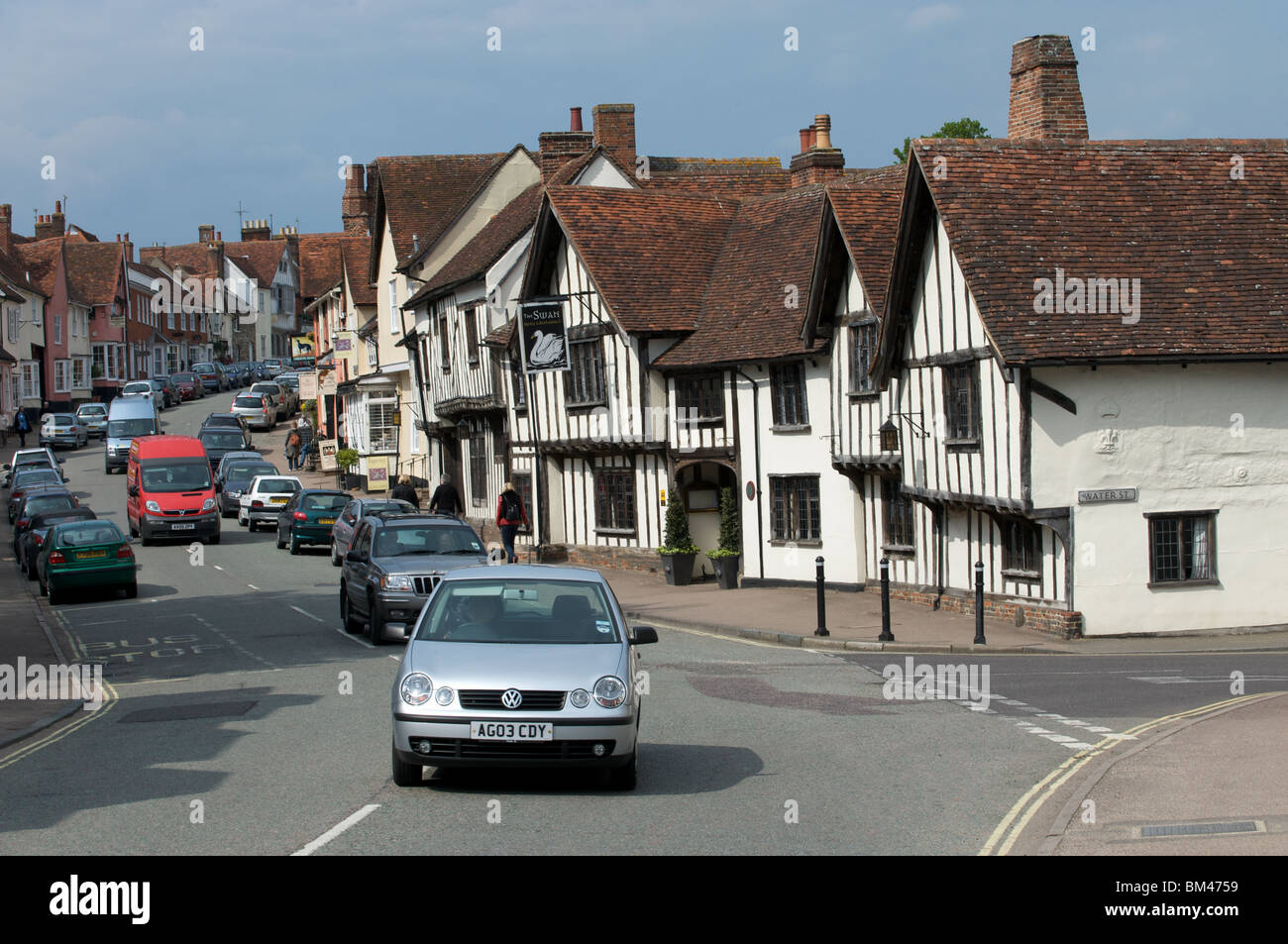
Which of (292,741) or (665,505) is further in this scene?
(665,505)

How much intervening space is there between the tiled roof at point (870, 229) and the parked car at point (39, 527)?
17841 mm

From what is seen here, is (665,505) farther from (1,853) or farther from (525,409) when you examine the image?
(1,853)

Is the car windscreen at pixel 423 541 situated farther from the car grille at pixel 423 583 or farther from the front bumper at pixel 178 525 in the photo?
the front bumper at pixel 178 525

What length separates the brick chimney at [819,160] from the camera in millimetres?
33344

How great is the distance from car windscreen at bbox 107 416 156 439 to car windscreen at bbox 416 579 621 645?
53.1 metres

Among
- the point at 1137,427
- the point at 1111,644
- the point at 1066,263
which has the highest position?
the point at 1066,263

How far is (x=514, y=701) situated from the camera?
32.0ft

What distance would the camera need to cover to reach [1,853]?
8359 mm

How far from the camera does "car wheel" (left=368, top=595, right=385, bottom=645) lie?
1953cm

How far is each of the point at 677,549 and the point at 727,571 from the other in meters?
1.31

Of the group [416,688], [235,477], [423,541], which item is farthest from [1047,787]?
[235,477]

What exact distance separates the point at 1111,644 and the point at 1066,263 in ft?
19.6

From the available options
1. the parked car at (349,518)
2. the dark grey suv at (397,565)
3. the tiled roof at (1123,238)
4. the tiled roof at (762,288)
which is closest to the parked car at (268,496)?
the parked car at (349,518)

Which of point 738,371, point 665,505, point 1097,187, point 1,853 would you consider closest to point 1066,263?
point 1097,187
